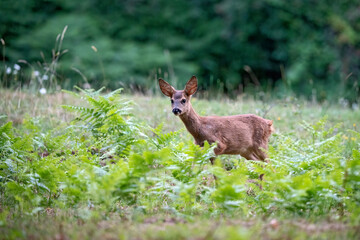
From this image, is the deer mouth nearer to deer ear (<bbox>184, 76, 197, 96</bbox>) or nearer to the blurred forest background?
deer ear (<bbox>184, 76, 197, 96</bbox>)

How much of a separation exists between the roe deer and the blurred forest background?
8.64 m

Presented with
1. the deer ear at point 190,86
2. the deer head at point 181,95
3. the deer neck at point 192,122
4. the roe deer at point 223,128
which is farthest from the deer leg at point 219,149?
the deer ear at point 190,86

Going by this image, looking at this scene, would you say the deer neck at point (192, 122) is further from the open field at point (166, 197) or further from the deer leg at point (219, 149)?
the open field at point (166, 197)

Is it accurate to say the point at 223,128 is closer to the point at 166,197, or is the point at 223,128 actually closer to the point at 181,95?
the point at 181,95

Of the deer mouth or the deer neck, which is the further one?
the deer neck

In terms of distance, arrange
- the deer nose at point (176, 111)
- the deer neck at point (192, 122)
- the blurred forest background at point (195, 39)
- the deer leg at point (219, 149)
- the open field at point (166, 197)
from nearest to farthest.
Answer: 1. the open field at point (166, 197)
2. the deer nose at point (176, 111)
3. the deer leg at point (219, 149)
4. the deer neck at point (192, 122)
5. the blurred forest background at point (195, 39)

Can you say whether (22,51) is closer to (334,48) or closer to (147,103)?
(147,103)

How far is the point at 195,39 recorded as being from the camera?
17.0m

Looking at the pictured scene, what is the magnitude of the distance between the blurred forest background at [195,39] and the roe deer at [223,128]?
864 centimetres

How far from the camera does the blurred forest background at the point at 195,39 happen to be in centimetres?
1530

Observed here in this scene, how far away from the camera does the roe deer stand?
5.76 meters

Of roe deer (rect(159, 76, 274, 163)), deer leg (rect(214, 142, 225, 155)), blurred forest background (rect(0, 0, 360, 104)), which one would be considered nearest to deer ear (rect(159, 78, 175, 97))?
roe deer (rect(159, 76, 274, 163))

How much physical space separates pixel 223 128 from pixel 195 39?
11.6 meters

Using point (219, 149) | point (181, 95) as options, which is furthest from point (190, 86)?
point (219, 149)
